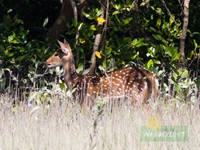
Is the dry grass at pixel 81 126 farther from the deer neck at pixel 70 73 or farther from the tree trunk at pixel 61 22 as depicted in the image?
the tree trunk at pixel 61 22

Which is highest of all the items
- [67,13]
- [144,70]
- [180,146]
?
[67,13]

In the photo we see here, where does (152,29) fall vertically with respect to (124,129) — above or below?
above

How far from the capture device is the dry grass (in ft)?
20.9

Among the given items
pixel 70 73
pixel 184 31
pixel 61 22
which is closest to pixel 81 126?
pixel 70 73

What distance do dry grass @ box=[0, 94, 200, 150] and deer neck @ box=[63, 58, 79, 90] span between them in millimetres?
972

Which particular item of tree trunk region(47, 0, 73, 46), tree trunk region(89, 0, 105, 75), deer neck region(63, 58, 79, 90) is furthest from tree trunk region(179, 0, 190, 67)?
tree trunk region(47, 0, 73, 46)

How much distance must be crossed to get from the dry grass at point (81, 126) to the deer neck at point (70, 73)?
0.97 metres

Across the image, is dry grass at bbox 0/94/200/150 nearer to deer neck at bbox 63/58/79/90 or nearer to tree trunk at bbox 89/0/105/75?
deer neck at bbox 63/58/79/90

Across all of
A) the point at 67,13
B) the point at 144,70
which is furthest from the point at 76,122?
the point at 67,13

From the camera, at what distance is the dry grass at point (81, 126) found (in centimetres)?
638

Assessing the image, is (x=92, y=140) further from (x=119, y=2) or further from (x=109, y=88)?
(x=119, y=2)

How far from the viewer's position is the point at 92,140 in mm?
6047

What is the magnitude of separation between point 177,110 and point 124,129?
110cm

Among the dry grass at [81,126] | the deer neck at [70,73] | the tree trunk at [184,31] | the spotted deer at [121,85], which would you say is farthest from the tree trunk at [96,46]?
the dry grass at [81,126]
